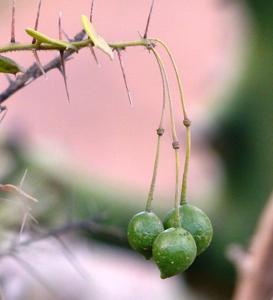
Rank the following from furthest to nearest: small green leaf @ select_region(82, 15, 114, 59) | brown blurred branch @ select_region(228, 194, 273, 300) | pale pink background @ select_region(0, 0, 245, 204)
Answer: pale pink background @ select_region(0, 0, 245, 204) → brown blurred branch @ select_region(228, 194, 273, 300) → small green leaf @ select_region(82, 15, 114, 59)

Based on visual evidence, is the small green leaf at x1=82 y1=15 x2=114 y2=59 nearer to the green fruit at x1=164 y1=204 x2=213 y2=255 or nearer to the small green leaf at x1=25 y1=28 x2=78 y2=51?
the small green leaf at x1=25 y1=28 x2=78 y2=51

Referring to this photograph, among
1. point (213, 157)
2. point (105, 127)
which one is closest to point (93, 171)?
point (213, 157)

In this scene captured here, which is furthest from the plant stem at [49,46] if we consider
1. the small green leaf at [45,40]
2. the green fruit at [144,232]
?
the green fruit at [144,232]

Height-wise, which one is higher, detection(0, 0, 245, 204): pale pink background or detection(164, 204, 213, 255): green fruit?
detection(164, 204, 213, 255): green fruit

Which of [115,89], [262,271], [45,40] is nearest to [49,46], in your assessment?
[45,40]

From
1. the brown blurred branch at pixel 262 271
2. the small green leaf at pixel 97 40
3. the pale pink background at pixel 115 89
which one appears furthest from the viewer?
the pale pink background at pixel 115 89

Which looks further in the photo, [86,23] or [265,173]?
[265,173]

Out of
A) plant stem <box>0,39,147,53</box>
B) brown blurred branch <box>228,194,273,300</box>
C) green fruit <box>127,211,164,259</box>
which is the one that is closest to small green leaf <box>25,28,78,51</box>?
plant stem <box>0,39,147,53</box>

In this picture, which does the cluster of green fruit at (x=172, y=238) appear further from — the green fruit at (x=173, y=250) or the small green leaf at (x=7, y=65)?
the small green leaf at (x=7, y=65)

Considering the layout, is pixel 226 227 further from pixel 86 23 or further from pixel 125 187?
pixel 86 23
